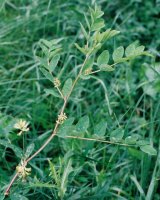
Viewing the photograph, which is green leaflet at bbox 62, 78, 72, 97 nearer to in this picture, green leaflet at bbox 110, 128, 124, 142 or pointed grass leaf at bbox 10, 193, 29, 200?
green leaflet at bbox 110, 128, 124, 142

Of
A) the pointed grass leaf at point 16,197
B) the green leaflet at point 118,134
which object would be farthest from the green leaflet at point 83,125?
the pointed grass leaf at point 16,197

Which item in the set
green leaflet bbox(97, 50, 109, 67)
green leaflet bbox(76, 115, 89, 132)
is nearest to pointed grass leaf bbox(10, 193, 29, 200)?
green leaflet bbox(76, 115, 89, 132)

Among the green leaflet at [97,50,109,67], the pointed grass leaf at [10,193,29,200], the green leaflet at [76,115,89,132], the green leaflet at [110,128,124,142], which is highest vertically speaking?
the green leaflet at [97,50,109,67]

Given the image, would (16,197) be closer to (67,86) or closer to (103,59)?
(67,86)

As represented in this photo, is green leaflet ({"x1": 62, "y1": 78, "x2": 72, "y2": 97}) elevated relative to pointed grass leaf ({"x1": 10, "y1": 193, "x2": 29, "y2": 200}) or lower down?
elevated

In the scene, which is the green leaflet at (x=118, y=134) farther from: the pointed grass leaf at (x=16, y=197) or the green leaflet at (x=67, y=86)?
the pointed grass leaf at (x=16, y=197)

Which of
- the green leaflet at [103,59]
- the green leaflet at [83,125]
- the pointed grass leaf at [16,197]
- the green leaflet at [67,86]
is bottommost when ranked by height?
the pointed grass leaf at [16,197]

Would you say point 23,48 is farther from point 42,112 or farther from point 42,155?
point 42,155

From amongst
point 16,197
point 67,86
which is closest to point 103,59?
point 67,86

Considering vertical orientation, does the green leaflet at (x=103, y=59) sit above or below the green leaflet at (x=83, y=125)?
above

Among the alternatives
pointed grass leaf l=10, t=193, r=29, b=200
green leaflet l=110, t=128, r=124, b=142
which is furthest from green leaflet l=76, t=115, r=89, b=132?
pointed grass leaf l=10, t=193, r=29, b=200

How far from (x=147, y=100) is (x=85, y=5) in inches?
29.3

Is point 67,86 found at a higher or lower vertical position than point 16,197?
higher

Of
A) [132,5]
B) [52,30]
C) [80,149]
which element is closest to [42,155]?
[80,149]
